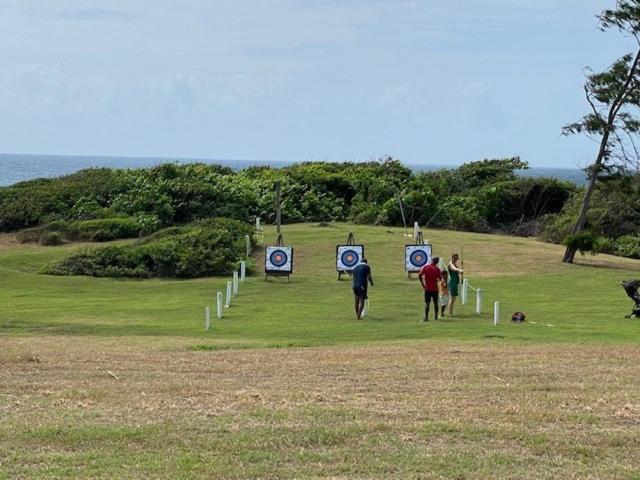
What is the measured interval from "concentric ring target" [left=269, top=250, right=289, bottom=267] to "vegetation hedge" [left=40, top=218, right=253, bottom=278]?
116 inches

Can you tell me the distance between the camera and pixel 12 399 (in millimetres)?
11758

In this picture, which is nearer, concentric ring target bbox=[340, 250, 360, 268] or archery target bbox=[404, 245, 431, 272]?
archery target bbox=[404, 245, 431, 272]

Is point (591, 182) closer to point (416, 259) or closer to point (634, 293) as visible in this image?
point (416, 259)

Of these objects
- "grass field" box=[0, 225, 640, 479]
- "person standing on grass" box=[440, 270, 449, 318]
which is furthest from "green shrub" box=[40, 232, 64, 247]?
"person standing on grass" box=[440, 270, 449, 318]

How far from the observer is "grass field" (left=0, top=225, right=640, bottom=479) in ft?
28.1

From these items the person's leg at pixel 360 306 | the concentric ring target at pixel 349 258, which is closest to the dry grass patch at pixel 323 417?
the person's leg at pixel 360 306

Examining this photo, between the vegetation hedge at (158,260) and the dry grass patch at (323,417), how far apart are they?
23.8m

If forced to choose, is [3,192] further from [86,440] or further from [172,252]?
[86,440]

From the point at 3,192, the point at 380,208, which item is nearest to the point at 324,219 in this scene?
the point at 380,208

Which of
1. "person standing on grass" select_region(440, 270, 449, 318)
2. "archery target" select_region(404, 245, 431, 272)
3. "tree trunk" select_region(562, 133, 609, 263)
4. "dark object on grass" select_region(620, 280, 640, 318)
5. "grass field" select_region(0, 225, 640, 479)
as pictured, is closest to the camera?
"grass field" select_region(0, 225, 640, 479)

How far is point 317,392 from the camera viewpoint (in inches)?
492

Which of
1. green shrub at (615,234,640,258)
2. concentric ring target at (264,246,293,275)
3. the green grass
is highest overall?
green shrub at (615,234,640,258)

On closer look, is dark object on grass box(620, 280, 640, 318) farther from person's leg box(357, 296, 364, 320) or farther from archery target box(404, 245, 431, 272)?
archery target box(404, 245, 431, 272)

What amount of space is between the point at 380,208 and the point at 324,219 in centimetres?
327
